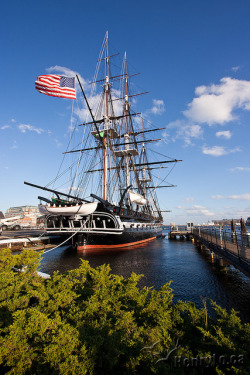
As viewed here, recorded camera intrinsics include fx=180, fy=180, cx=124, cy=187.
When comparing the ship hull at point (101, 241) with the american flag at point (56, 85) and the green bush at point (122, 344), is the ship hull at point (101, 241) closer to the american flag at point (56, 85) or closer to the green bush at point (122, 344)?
the american flag at point (56, 85)

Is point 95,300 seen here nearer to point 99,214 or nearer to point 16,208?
point 99,214

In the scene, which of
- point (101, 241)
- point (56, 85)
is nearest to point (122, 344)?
point (56, 85)

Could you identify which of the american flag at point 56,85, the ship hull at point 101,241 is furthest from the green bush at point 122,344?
the ship hull at point 101,241

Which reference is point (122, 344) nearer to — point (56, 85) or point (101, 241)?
point (56, 85)

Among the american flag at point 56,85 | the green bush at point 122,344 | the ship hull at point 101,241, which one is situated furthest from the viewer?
the ship hull at point 101,241

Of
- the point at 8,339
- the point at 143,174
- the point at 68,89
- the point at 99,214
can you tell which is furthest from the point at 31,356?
the point at 143,174

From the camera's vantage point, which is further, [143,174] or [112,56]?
Result: [143,174]

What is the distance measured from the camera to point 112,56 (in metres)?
39.6

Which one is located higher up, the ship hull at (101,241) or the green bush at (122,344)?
the green bush at (122,344)

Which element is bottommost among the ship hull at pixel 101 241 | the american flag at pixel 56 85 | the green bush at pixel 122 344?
the ship hull at pixel 101 241

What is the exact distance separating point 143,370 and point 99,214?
24.0 m

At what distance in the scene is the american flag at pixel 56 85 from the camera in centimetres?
1641

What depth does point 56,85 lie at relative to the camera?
16656mm

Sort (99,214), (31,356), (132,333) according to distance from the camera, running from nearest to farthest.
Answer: (31,356) < (132,333) < (99,214)
